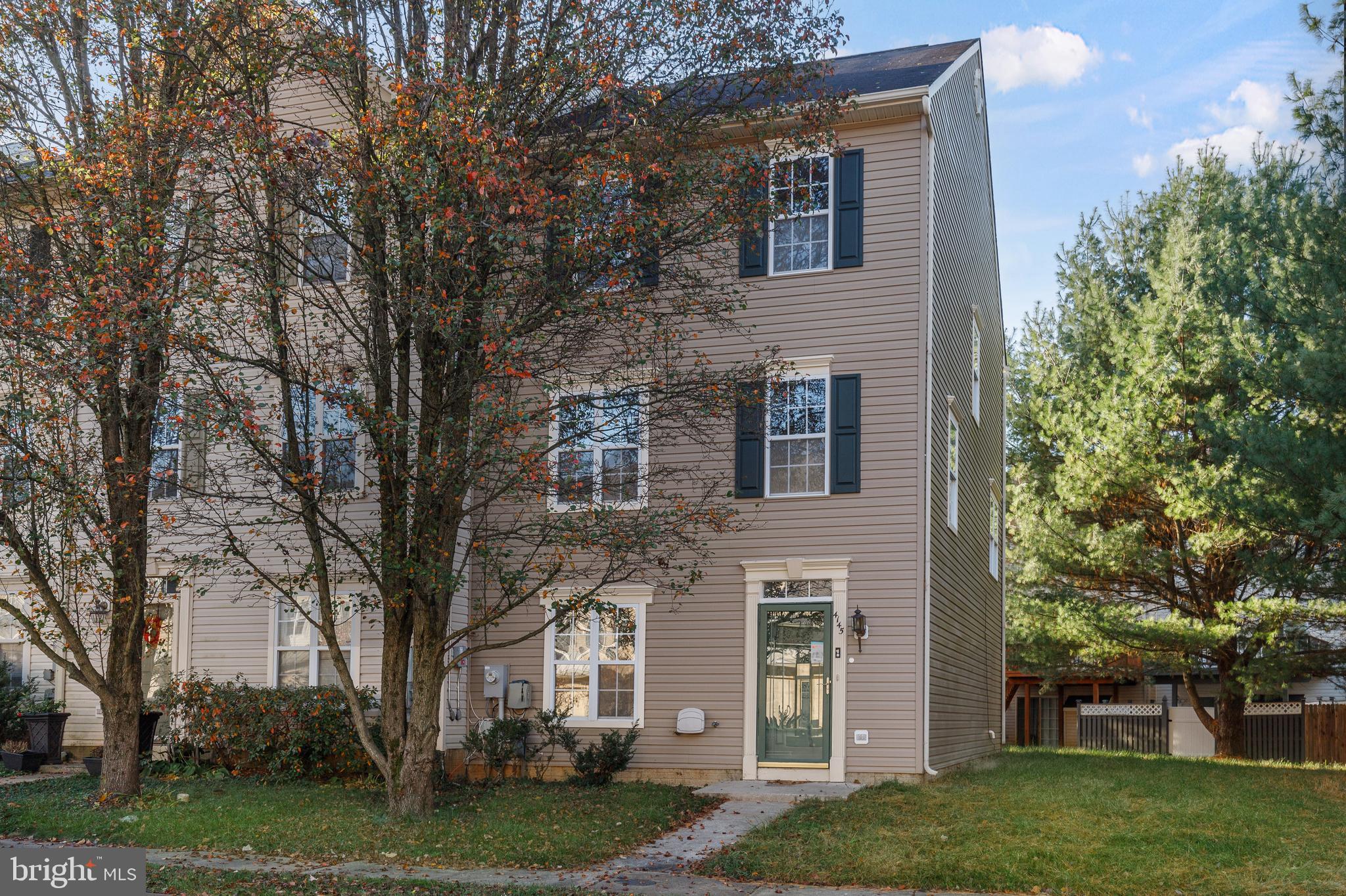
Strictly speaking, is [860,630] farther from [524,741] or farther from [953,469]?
[524,741]

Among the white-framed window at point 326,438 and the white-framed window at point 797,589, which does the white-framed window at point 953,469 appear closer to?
the white-framed window at point 797,589

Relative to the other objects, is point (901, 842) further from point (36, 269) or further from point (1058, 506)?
point (1058, 506)

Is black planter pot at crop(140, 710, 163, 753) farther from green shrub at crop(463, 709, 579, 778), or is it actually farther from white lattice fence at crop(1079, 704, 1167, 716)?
white lattice fence at crop(1079, 704, 1167, 716)

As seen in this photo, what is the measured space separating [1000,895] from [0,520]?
9.43 m

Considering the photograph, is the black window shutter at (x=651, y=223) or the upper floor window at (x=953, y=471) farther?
the upper floor window at (x=953, y=471)

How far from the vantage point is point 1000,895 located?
7785 mm

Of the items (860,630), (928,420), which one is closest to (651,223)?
(928,420)

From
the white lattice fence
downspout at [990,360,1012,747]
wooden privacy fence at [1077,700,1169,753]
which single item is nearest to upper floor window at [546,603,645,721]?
downspout at [990,360,1012,747]

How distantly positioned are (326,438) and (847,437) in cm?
578

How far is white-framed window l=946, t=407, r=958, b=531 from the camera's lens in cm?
1503

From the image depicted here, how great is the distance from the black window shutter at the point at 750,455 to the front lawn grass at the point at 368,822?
344 centimetres

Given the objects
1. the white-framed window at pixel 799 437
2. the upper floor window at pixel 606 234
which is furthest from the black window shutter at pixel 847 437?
the upper floor window at pixel 606 234

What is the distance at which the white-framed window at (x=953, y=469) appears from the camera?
592 inches

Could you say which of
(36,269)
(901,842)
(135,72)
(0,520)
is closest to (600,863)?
(901,842)
